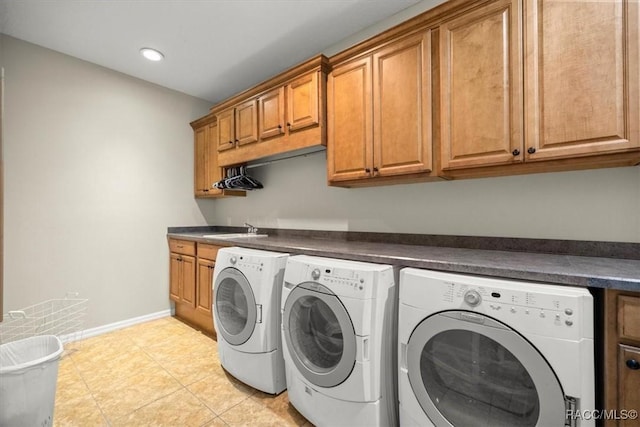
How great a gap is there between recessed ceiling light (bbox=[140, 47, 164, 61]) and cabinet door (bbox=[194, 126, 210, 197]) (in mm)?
812

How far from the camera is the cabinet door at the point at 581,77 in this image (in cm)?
117

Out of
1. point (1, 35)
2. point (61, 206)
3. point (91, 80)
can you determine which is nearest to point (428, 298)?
point (61, 206)

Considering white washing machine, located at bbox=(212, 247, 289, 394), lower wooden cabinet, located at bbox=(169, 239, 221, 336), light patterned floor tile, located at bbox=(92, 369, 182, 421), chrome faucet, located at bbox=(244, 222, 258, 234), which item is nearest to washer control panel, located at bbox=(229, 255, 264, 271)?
white washing machine, located at bbox=(212, 247, 289, 394)

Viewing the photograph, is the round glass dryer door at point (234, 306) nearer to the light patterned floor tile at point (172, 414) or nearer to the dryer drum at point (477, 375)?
the light patterned floor tile at point (172, 414)

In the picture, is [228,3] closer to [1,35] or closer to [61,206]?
[1,35]

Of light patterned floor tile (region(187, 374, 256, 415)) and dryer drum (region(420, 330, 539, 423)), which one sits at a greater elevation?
dryer drum (region(420, 330, 539, 423))

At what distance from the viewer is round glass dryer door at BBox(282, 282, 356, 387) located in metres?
1.34

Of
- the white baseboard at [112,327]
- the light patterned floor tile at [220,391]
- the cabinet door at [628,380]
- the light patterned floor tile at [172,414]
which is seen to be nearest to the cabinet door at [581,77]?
the cabinet door at [628,380]

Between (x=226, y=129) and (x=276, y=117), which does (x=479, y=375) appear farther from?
(x=226, y=129)

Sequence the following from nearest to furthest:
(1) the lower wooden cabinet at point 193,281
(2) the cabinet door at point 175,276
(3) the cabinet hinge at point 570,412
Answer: (3) the cabinet hinge at point 570,412 → (1) the lower wooden cabinet at point 193,281 → (2) the cabinet door at point 175,276

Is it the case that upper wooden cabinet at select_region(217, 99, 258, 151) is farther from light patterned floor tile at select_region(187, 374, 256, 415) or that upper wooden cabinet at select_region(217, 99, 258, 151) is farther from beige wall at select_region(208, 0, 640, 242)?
light patterned floor tile at select_region(187, 374, 256, 415)

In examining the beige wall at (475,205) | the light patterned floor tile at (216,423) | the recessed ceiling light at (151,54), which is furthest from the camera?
the recessed ceiling light at (151,54)

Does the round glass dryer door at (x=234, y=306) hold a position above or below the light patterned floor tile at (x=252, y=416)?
above

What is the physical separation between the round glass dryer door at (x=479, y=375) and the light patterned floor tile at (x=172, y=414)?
1208 mm
